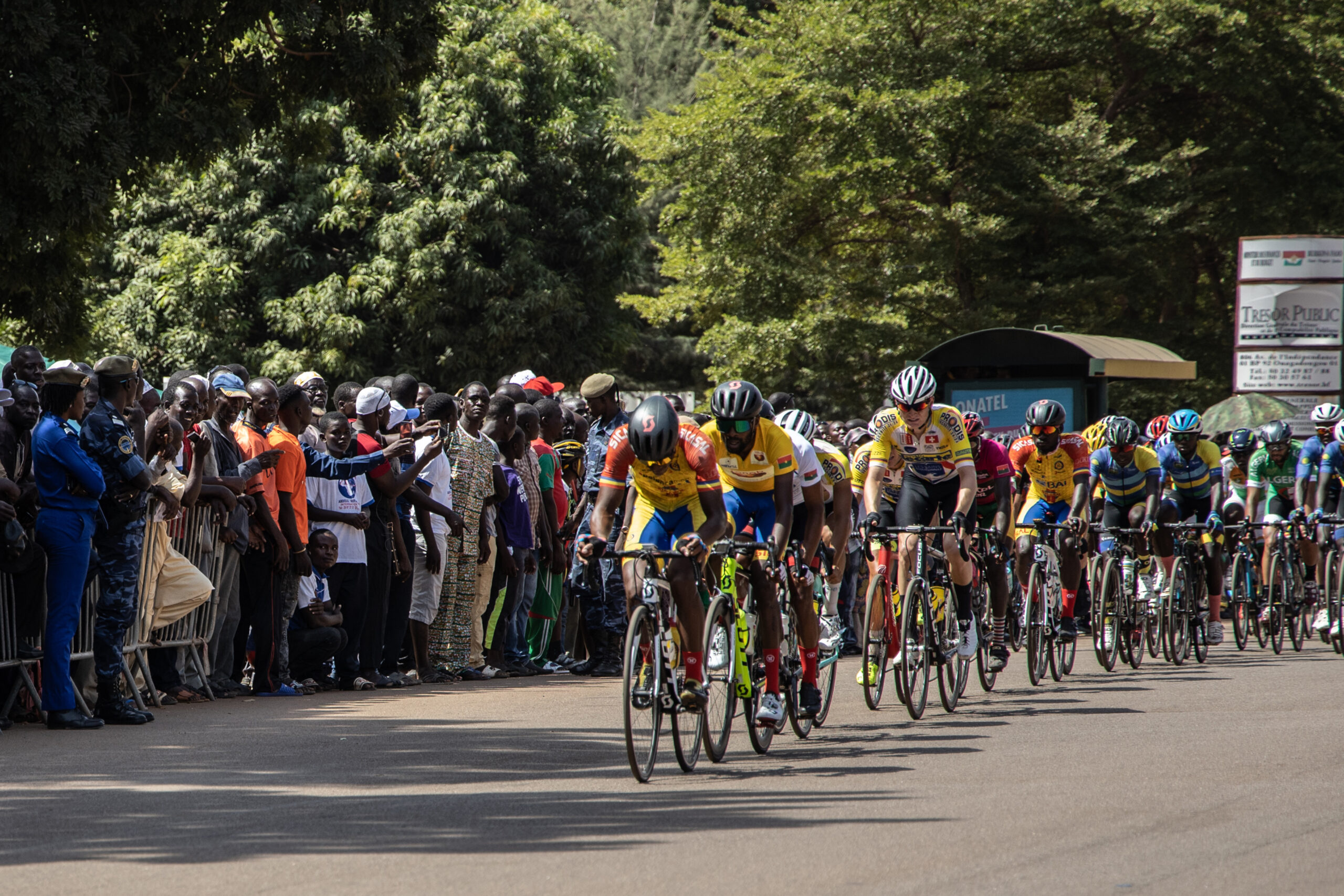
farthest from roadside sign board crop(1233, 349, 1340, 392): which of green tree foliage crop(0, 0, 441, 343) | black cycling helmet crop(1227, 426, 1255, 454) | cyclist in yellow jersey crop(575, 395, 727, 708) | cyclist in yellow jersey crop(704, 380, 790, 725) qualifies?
cyclist in yellow jersey crop(575, 395, 727, 708)

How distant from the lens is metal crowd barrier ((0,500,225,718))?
391 inches

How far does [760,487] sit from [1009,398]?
1471 cm

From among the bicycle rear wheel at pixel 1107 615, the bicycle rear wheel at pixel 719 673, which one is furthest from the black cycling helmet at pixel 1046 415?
the bicycle rear wheel at pixel 719 673

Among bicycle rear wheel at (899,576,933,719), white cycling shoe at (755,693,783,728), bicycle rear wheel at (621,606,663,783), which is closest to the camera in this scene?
bicycle rear wheel at (621,606,663,783)

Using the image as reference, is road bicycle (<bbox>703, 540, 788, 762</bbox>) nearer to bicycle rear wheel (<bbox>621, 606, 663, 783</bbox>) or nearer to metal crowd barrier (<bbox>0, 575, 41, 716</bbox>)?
bicycle rear wheel (<bbox>621, 606, 663, 783</bbox>)

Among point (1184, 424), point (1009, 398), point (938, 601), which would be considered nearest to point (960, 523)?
point (938, 601)

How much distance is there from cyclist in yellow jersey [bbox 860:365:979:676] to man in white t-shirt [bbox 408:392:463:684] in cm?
318

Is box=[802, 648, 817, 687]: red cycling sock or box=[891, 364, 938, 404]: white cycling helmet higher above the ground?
box=[891, 364, 938, 404]: white cycling helmet

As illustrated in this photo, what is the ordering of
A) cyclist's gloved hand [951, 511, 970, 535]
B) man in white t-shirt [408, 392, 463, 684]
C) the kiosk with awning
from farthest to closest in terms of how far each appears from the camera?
the kiosk with awning < man in white t-shirt [408, 392, 463, 684] < cyclist's gloved hand [951, 511, 970, 535]

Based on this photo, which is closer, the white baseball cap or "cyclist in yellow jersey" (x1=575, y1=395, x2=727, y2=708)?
"cyclist in yellow jersey" (x1=575, y1=395, x2=727, y2=708)

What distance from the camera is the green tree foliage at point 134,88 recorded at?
43.4 feet

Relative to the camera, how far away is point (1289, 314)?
23.6 metres

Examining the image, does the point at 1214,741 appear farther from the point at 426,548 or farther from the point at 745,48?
the point at 745,48

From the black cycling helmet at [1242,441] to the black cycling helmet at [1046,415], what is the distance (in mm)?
5661
